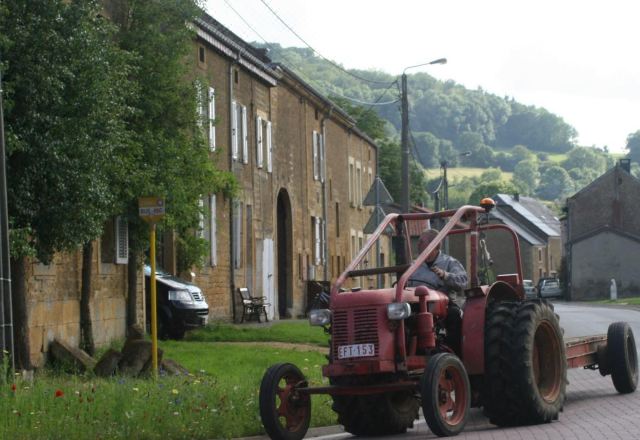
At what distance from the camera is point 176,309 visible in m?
28.3

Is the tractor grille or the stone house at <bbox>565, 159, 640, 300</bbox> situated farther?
the stone house at <bbox>565, 159, 640, 300</bbox>

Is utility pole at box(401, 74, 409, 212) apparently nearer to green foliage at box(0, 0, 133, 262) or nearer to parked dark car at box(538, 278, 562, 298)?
green foliage at box(0, 0, 133, 262)

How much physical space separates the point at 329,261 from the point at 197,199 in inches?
1105

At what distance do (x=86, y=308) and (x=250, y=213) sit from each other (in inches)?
681

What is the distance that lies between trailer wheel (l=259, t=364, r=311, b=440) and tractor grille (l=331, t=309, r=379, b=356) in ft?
1.66

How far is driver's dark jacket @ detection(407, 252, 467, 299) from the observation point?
13.3 m

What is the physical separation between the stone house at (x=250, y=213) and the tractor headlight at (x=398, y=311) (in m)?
11.1

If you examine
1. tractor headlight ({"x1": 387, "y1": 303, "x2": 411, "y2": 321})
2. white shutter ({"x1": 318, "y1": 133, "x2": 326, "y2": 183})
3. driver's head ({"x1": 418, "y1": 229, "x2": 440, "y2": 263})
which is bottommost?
tractor headlight ({"x1": 387, "y1": 303, "x2": 411, "y2": 321})

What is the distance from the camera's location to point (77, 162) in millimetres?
19219

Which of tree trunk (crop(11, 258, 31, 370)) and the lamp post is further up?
the lamp post

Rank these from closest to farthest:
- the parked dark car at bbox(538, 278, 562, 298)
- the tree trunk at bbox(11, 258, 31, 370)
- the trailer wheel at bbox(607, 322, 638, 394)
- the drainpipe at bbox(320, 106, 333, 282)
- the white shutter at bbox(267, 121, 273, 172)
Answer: the trailer wheel at bbox(607, 322, 638, 394) < the tree trunk at bbox(11, 258, 31, 370) < the white shutter at bbox(267, 121, 273, 172) < the drainpipe at bbox(320, 106, 333, 282) < the parked dark car at bbox(538, 278, 562, 298)

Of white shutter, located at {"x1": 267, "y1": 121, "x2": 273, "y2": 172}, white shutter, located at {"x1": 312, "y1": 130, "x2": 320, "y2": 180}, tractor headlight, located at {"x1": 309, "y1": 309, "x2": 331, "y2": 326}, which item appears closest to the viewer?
tractor headlight, located at {"x1": 309, "y1": 309, "x2": 331, "y2": 326}

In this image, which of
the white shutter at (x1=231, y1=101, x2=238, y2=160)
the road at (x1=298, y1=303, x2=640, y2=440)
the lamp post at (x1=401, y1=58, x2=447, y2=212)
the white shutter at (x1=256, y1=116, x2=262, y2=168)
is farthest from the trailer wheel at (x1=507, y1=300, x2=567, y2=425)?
the white shutter at (x1=256, y1=116, x2=262, y2=168)

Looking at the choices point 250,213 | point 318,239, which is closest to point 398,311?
point 250,213
